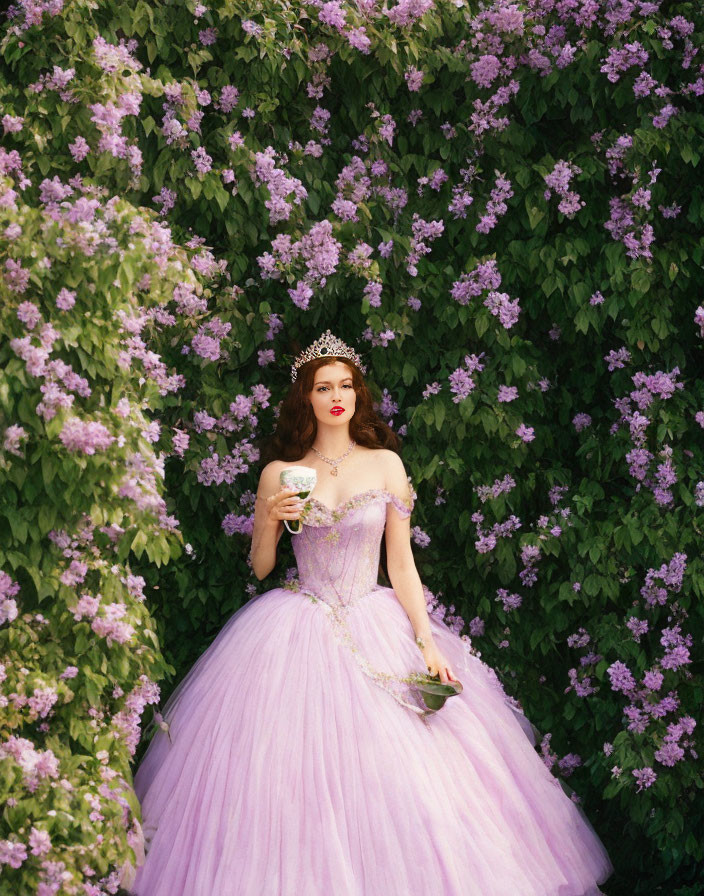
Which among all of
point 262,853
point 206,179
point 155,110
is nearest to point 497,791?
point 262,853

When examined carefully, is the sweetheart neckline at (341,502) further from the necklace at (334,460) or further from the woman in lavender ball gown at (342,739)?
the necklace at (334,460)

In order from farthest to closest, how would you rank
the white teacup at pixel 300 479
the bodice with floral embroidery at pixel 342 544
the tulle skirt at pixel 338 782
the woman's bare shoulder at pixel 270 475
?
1. the woman's bare shoulder at pixel 270 475
2. the bodice with floral embroidery at pixel 342 544
3. the white teacup at pixel 300 479
4. the tulle skirt at pixel 338 782

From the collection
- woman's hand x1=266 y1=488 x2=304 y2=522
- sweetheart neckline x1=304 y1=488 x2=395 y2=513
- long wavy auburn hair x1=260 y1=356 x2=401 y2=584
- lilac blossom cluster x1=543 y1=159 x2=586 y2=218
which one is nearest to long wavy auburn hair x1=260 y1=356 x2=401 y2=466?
long wavy auburn hair x1=260 y1=356 x2=401 y2=584

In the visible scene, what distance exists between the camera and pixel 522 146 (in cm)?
517

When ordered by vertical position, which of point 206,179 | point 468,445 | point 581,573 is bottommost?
point 581,573

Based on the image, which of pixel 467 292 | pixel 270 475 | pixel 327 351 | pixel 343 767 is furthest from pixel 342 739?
pixel 467 292

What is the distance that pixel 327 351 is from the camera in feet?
16.1

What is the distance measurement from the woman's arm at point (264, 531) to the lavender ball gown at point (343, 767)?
0.11 metres

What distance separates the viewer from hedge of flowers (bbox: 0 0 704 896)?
15.7ft

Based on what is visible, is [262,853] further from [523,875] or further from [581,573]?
[581,573]

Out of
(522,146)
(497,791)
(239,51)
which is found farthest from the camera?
(522,146)

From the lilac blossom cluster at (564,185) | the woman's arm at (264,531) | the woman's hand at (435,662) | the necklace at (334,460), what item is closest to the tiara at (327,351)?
the necklace at (334,460)

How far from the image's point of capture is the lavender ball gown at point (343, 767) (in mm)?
3975

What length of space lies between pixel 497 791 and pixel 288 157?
296 cm
